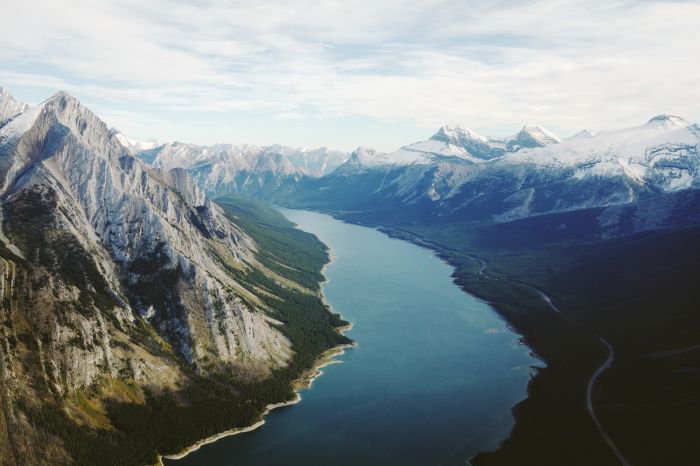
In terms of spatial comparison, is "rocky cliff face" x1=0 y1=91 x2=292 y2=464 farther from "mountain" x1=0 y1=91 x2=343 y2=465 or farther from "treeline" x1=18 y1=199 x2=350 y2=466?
"treeline" x1=18 y1=199 x2=350 y2=466

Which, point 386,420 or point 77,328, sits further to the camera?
point 386,420

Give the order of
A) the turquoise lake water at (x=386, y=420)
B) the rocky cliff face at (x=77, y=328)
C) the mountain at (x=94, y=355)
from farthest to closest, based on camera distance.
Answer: the turquoise lake water at (x=386, y=420) < the rocky cliff face at (x=77, y=328) < the mountain at (x=94, y=355)

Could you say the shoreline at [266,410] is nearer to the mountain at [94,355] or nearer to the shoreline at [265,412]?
the shoreline at [265,412]

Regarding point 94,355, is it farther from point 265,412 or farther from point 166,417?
point 265,412

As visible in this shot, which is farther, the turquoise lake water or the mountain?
the turquoise lake water

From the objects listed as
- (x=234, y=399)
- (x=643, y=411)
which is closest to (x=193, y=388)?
(x=234, y=399)

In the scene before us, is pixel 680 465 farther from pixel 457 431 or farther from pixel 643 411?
pixel 457 431

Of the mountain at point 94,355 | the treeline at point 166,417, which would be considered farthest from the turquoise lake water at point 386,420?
the mountain at point 94,355

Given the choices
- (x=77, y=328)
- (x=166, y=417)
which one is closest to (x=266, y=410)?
(x=166, y=417)

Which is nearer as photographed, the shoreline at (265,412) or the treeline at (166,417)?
the treeline at (166,417)

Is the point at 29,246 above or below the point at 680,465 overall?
above

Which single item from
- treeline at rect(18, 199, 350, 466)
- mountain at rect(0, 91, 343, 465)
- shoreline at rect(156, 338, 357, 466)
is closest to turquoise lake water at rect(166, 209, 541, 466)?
shoreline at rect(156, 338, 357, 466)
